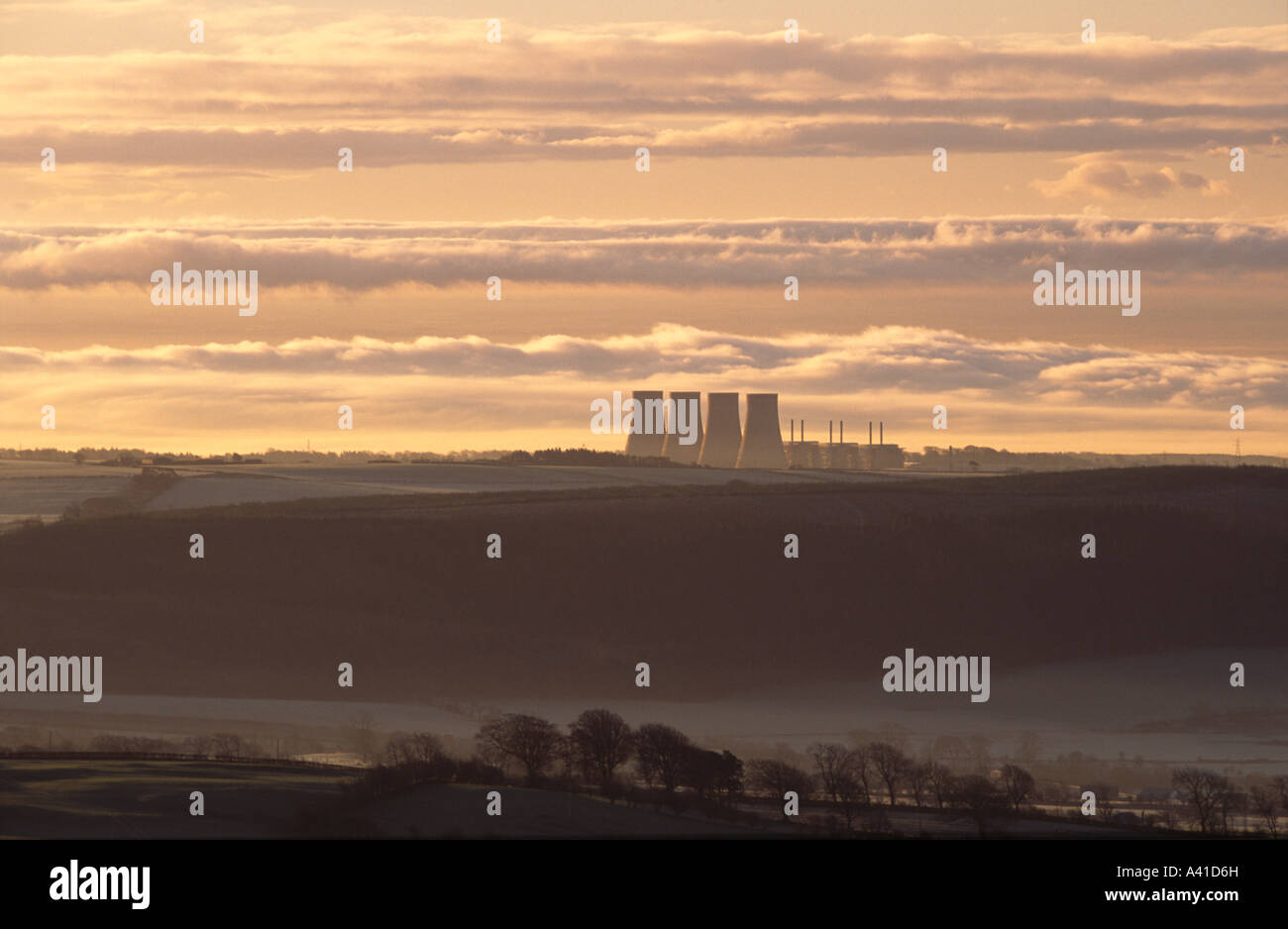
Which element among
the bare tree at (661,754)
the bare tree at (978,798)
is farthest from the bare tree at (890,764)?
the bare tree at (661,754)

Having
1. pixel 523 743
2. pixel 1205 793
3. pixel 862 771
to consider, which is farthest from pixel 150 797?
pixel 1205 793

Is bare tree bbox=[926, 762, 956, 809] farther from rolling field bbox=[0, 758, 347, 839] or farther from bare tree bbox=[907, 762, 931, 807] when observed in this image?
rolling field bbox=[0, 758, 347, 839]

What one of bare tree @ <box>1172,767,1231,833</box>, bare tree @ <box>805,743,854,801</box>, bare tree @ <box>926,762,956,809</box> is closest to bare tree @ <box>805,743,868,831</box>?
bare tree @ <box>805,743,854,801</box>

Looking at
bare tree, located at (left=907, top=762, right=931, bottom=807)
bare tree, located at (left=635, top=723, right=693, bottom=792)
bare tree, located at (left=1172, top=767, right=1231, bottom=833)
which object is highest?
bare tree, located at (left=635, top=723, right=693, bottom=792)

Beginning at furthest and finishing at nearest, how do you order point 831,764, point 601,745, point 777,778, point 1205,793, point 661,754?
point 831,764 → point 601,745 → point 1205,793 → point 661,754 → point 777,778

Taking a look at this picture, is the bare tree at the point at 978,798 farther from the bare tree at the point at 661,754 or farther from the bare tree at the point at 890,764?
the bare tree at the point at 661,754

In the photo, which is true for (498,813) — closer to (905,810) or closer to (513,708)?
(905,810)

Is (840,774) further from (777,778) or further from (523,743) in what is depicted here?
(523,743)
